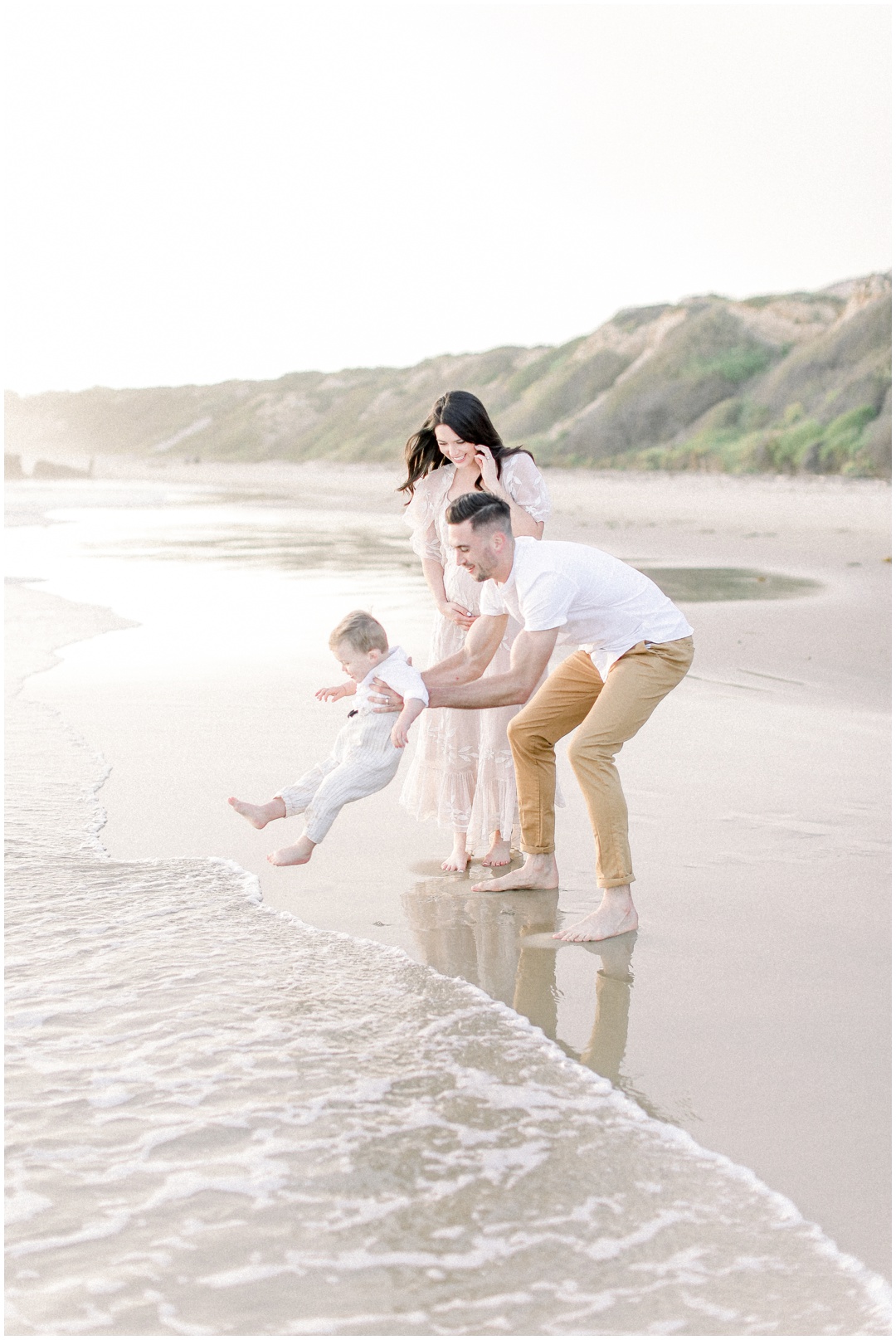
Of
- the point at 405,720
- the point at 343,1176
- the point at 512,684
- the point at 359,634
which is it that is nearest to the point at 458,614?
the point at 512,684

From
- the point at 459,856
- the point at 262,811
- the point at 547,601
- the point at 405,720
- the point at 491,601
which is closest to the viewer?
the point at 405,720

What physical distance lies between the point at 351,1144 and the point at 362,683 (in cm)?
166

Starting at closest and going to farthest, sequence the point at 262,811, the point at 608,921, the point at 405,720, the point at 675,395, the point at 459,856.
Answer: the point at 405,720
the point at 608,921
the point at 262,811
the point at 459,856
the point at 675,395

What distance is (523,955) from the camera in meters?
4.11

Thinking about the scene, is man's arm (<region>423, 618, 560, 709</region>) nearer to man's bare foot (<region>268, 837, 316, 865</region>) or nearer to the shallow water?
man's bare foot (<region>268, 837, 316, 865</region>)

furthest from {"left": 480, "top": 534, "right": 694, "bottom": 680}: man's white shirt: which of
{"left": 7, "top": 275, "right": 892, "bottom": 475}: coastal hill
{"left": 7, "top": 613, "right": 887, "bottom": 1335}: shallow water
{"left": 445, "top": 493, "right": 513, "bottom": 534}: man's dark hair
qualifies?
{"left": 7, "top": 275, "right": 892, "bottom": 475}: coastal hill

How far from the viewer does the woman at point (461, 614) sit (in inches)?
185

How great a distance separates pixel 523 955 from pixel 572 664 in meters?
1.06

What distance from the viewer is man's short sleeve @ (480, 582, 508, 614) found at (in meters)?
4.45

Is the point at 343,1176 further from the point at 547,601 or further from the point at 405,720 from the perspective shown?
the point at 547,601

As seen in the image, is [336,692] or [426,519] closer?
[336,692]

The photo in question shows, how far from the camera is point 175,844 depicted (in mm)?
5070

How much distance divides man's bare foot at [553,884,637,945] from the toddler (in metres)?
0.78

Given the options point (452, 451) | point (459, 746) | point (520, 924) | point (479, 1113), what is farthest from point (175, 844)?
point (479, 1113)
